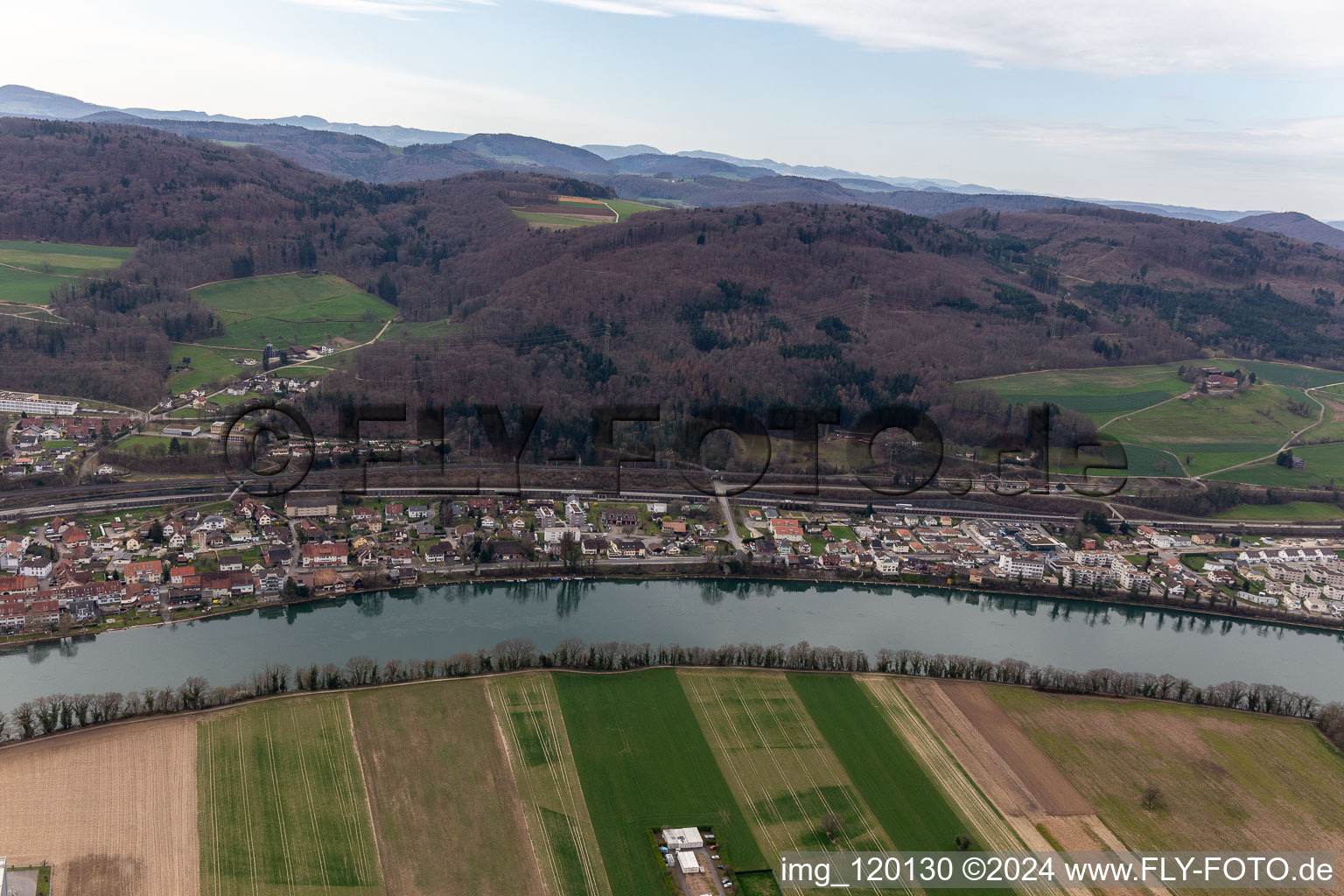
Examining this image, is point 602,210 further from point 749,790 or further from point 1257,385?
point 749,790

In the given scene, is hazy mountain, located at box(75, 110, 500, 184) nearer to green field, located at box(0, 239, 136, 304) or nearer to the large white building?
green field, located at box(0, 239, 136, 304)

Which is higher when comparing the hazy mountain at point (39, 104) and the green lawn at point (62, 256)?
the hazy mountain at point (39, 104)

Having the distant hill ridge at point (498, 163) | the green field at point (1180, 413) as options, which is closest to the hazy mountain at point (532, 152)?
the distant hill ridge at point (498, 163)

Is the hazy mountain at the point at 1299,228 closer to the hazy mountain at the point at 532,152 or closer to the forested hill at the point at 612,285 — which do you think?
the forested hill at the point at 612,285

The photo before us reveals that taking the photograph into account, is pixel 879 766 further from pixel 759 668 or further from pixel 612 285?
pixel 612 285

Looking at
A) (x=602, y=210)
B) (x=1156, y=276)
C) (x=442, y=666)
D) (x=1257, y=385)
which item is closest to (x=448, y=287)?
(x=602, y=210)

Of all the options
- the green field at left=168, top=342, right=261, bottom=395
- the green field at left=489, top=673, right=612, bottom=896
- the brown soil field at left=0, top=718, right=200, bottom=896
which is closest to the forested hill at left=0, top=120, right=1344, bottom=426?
the green field at left=168, top=342, right=261, bottom=395
